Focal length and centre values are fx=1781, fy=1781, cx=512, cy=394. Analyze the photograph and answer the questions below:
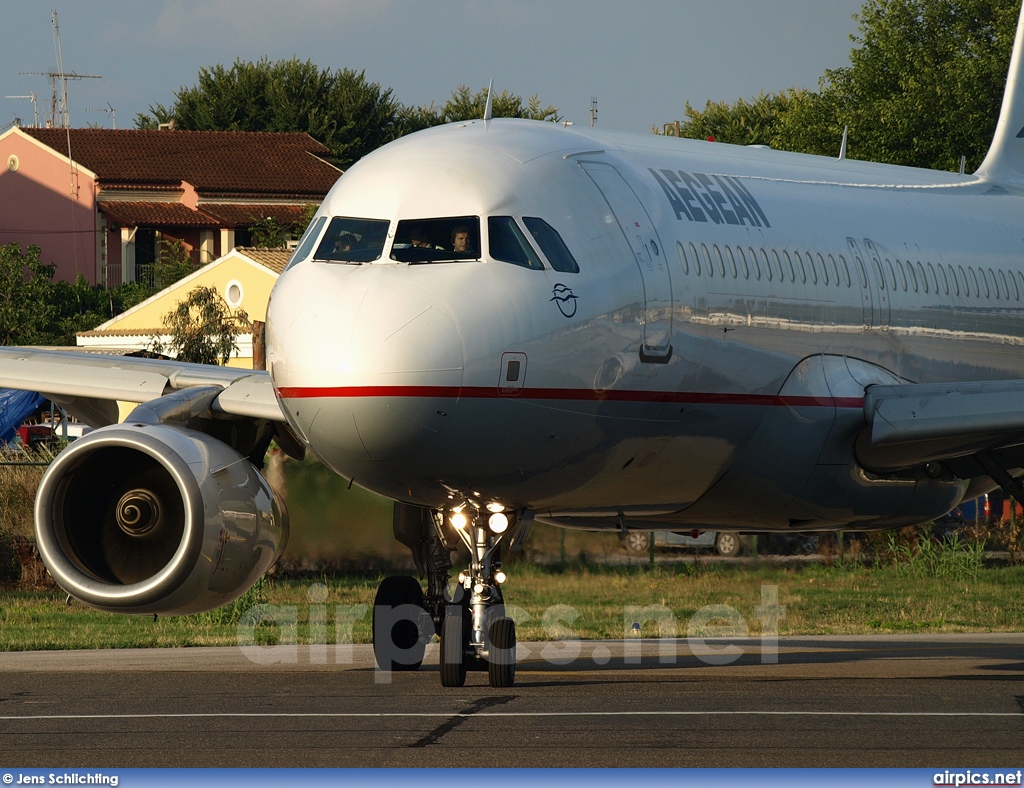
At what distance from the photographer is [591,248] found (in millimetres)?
13234

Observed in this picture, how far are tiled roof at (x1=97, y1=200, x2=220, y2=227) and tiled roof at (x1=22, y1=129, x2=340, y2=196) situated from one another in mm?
1167

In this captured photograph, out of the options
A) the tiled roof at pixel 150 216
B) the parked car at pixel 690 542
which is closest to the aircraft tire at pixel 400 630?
the parked car at pixel 690 542

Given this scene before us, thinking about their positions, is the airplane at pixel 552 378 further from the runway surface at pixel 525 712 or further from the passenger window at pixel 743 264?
the runway surface at pixel 525 712

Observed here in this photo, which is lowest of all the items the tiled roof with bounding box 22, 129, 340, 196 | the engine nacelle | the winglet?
the engine nacelle

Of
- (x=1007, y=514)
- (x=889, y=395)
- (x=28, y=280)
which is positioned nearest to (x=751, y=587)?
(x=889, y=395)

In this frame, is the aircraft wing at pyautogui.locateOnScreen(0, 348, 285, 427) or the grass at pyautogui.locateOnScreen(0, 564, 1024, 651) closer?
the aircraft wing at pyautogui.locateOnScreen(0, 348, 285, 427)

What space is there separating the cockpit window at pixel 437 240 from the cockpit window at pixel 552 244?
1.39ft

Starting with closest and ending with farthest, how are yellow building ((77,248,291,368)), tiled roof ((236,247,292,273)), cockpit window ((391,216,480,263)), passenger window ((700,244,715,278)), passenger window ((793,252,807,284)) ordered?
cockpit window ((391,216,480,263))
passenger window ((700,244,715,278))
passenger window ((793,252,807,284))
yellow building ((77,248,291,368))
tiled roof ((236,247,292,273))

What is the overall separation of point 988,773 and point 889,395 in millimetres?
6992

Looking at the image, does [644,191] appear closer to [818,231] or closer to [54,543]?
[818,231]

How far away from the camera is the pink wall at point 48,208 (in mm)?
79062

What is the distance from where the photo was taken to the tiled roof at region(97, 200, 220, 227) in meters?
77.5

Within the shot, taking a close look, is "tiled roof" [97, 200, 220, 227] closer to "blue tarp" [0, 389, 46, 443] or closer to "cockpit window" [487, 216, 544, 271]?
"blue tarp" [0, 389, 46, 443]

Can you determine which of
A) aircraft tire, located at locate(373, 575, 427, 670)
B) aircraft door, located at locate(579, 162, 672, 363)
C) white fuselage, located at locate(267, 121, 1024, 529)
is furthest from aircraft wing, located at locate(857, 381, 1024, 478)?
aircraft tire, located at locate(373, 575, 427, 670)
